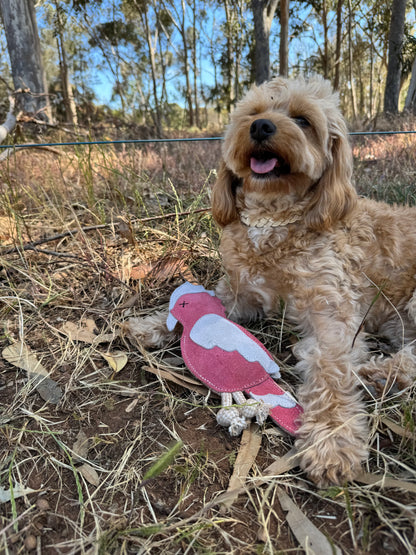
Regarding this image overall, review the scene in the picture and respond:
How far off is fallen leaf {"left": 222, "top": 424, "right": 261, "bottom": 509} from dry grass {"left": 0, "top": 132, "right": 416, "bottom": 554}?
27 mm

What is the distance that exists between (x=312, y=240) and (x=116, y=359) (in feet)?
4.27

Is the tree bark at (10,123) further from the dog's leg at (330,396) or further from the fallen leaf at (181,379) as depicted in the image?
the dog's leg at (330,396)

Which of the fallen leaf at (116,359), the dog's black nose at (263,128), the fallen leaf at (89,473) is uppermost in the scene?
the dog's black nose at (263,128)

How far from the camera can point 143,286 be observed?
2658 millimetres

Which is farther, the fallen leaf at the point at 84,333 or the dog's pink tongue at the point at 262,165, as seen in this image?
the fallen leaf at the point at 84,333

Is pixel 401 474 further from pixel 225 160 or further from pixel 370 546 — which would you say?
pixel 225 160

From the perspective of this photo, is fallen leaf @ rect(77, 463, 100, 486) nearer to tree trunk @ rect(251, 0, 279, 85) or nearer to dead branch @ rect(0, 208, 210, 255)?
dead branch @ rect(0, 208, 210, 255)

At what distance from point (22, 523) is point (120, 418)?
542 millimetres

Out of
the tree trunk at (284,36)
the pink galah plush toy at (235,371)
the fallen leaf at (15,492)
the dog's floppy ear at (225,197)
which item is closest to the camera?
the fallen leaf at (15,492)

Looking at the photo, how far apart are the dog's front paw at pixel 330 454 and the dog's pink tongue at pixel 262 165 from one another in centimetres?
132

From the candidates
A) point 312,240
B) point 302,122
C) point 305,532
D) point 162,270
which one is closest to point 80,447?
point 305,532

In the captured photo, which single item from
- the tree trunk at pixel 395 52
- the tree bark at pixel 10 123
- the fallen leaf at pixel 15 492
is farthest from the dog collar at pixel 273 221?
the tree trunk at pixel 395 52

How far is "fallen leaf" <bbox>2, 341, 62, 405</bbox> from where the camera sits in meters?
1.82

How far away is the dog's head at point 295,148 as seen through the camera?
196 cm
